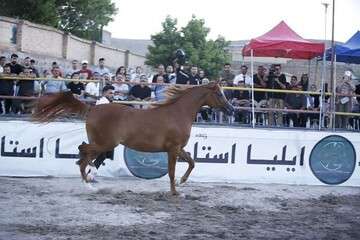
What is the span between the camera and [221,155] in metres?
12.2

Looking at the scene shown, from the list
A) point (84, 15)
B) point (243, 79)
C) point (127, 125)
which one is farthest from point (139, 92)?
point (84, 15)

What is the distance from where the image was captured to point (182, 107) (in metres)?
10.3

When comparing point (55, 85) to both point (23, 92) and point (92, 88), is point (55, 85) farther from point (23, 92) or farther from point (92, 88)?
point (92, 88)

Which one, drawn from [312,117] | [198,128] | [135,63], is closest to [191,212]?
[198,128]

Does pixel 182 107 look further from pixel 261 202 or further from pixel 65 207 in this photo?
pixel 65 207

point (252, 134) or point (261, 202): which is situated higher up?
point (252, 134)

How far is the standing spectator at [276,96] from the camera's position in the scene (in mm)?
13805

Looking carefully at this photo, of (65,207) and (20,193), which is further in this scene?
(20,193)

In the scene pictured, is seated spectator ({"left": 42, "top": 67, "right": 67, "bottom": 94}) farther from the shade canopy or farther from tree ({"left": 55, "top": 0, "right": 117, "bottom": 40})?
tree ({"left": 55, "top": 0, "right": 117, "bottom": 40})

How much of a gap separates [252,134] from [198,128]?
1.20 meters

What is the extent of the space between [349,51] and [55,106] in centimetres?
844

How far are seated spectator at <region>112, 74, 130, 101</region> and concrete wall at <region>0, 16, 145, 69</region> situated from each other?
1362 cm

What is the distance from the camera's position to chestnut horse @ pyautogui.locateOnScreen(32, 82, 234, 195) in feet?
32.2

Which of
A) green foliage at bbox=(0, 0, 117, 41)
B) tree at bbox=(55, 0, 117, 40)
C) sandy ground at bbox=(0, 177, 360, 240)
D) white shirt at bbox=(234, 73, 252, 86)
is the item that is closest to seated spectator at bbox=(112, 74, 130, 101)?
sandy ground at bbox=(0, 177, 360, 240)
